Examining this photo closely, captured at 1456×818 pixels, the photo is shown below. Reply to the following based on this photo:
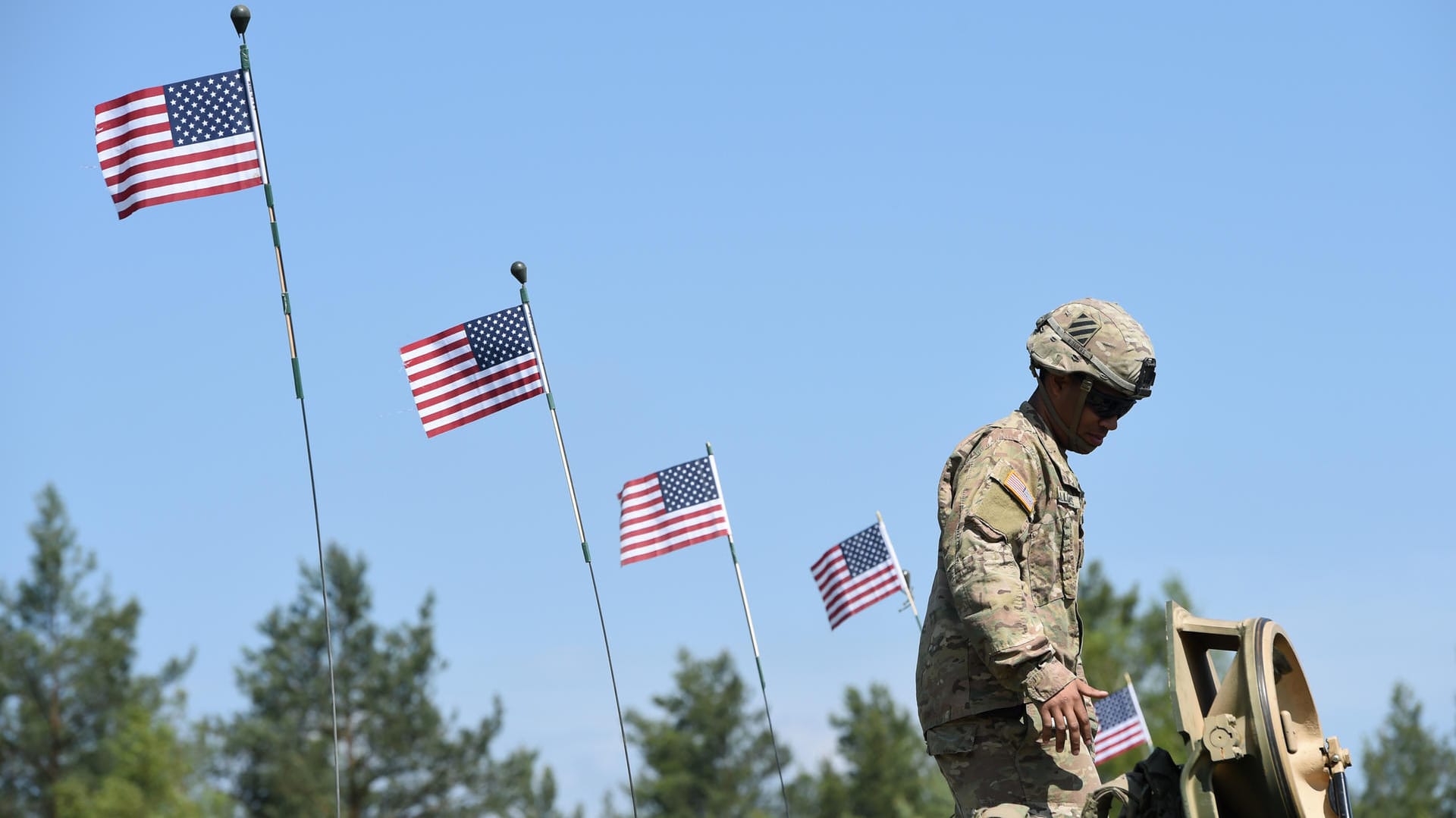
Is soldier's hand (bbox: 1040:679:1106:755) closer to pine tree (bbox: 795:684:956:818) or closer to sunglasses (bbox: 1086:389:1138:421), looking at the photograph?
sunglasses (bbox: 1086:389:1138:421)

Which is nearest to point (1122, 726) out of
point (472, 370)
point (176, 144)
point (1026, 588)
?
point (472, 370)

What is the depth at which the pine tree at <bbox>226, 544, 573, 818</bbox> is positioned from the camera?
157ft

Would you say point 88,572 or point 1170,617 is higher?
point 88,572

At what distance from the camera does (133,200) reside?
11.7m

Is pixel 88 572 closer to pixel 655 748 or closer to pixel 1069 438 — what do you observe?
pixel 655 748

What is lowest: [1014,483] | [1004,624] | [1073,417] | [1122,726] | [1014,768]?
[1014,768]

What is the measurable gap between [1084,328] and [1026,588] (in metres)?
1.07

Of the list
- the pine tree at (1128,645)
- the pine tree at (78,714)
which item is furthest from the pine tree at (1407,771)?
the pine tree at (78,714)

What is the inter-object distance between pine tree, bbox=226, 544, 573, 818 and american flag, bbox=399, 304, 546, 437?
1335 inches

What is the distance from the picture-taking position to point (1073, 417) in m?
6.78

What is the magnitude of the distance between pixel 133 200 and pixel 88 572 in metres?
42.2

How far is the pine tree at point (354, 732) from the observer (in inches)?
1884

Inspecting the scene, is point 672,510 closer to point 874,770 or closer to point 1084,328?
point 1084,328

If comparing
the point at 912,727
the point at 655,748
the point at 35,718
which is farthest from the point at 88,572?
the point at 912,727
